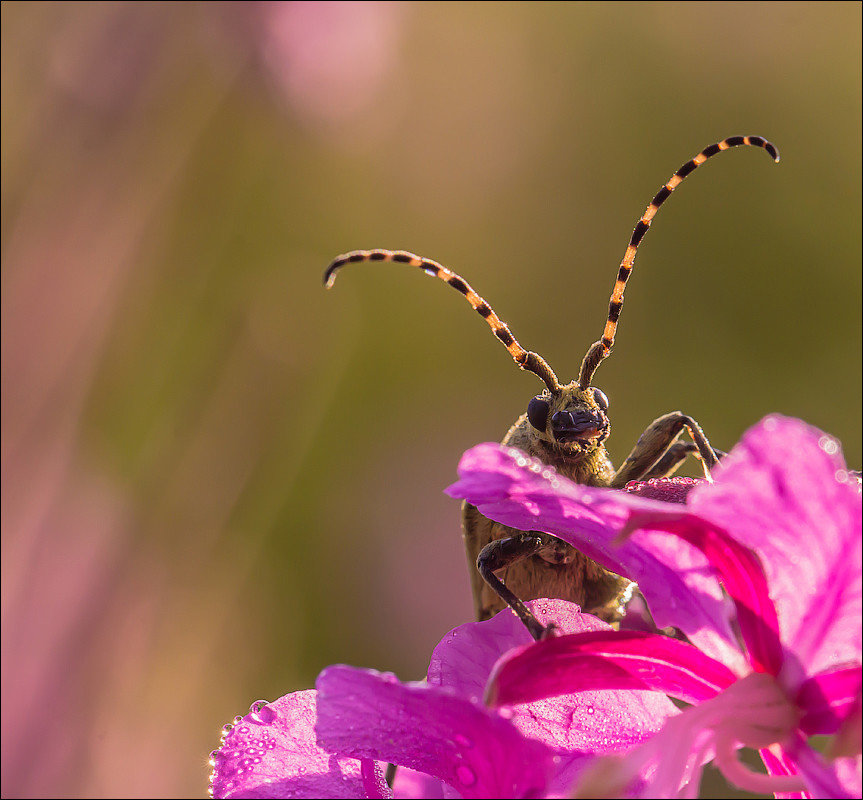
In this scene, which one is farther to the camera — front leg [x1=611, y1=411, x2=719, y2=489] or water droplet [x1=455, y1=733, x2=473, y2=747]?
front leg [x1=611, y1=411, x2=719, y2=489]

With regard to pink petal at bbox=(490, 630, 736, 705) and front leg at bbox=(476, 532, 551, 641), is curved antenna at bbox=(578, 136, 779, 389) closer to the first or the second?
front leg at bbox=(476, 532, 551, 641)

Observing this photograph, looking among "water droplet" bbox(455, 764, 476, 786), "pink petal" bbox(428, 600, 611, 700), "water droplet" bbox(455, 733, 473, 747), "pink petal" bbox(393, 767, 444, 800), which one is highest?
"pink petal" bbox(428, 600, 611, 700)

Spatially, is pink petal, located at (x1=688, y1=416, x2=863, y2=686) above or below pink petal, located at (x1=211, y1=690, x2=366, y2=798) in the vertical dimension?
above

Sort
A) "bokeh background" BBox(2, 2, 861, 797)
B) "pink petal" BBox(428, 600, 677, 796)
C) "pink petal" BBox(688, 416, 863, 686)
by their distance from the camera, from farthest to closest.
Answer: "bokeh background" BBox(2, 2, 861, 797), "pink petal" BBox(428, 600, 677, 796), "pink petal" BBox(688, 416, 863, 686)

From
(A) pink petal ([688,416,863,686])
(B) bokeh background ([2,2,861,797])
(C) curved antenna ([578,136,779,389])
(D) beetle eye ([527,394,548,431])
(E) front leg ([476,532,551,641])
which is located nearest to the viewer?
(A) pink petal ([688,416,863,686])

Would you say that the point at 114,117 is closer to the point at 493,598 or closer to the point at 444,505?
the point at 493,598

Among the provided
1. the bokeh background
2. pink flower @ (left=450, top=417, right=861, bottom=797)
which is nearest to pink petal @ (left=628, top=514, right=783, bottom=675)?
pink flower @ (left=450, top=417, right=861, bottom=797)

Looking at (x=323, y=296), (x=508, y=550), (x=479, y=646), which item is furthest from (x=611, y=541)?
(x=323, y=296)
